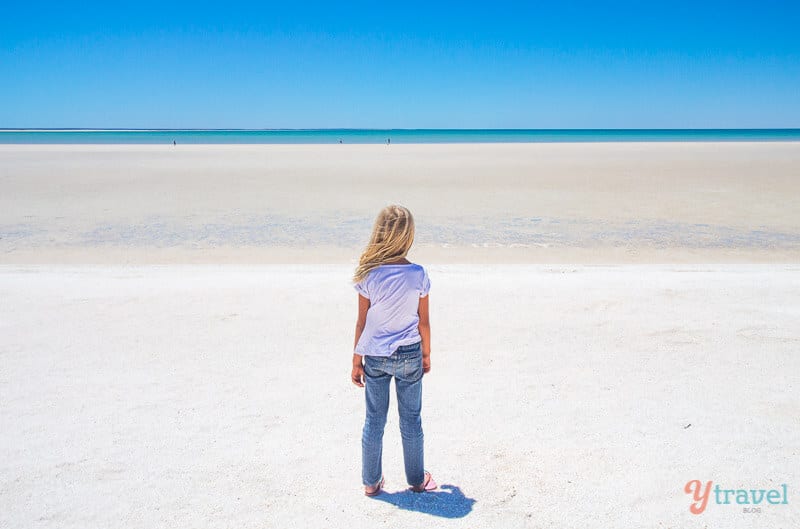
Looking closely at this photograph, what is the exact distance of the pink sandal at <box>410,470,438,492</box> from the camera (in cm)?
334

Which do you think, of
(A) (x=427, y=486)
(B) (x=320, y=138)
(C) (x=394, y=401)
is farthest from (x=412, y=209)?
(B) (x=320, y=138)

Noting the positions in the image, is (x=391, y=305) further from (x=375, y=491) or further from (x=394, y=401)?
(x=394, y=401)

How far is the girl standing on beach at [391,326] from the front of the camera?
2.91m

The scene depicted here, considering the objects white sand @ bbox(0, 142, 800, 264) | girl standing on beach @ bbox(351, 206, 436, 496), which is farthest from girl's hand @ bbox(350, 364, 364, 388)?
white sand @ bbox(0, 142, 800, 264)

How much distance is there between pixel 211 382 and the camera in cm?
481

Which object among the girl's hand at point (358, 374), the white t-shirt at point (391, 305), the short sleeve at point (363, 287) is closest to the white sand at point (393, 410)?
the girl's hand at point (358, 374)

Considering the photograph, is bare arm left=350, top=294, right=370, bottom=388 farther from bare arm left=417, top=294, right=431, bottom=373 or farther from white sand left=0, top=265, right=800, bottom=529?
white sand left=0, top=265, right=800, bottom=529

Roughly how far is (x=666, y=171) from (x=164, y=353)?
30.0 m

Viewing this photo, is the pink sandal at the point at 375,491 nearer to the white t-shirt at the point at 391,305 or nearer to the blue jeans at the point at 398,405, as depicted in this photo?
the blue jeans at the point at 398,405

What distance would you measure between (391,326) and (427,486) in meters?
1.03

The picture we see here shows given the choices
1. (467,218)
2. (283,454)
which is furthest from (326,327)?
(467,218)

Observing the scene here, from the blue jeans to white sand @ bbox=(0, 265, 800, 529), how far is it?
0.19 m

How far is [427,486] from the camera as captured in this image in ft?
11.0

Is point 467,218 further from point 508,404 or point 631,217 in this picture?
point 508,404
